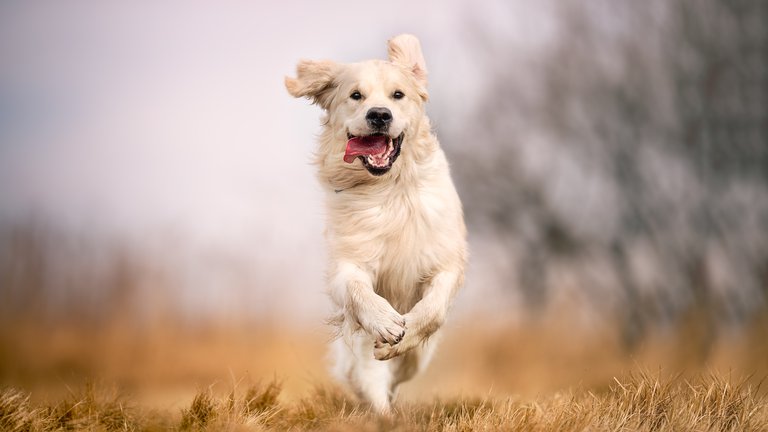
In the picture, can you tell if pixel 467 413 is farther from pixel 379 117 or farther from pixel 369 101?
pixel 369 101

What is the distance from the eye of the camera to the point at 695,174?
941 cm

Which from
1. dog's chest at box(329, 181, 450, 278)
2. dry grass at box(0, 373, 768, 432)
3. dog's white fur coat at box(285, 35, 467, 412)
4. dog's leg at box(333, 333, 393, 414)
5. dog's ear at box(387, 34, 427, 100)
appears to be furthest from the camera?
dog's leg at box(333, 333, 393, 414)

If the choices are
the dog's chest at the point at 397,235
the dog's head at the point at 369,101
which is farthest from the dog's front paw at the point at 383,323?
the dog's head at the point at 369,101

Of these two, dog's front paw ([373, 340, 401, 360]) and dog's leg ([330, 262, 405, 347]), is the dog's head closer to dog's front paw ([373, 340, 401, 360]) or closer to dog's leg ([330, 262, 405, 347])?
dog's leg ([330, 262, 405, 347])

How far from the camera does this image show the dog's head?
4.81m

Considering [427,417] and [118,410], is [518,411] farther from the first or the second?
[118,410]

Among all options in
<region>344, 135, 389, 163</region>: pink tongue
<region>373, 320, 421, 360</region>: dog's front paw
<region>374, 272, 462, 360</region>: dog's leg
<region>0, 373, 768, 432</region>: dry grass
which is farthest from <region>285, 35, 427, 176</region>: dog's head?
<region>0, 373, 768, 432</region>: dry grass

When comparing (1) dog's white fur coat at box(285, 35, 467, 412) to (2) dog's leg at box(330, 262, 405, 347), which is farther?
(1) dog's white fur coat at box(285, 35, 467, 412)

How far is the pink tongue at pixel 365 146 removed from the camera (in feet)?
15.9

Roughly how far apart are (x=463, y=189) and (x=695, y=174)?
2670mm

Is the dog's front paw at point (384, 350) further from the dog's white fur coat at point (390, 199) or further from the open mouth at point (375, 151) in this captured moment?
the open mouth at point (375, 151)

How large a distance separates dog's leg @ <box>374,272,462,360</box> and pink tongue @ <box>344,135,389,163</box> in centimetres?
87

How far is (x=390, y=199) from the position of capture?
17.0 ft

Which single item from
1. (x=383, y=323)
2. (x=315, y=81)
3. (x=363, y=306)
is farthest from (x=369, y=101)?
(x=383, y=323)
